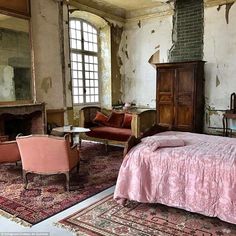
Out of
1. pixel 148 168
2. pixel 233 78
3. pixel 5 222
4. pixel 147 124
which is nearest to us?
pixel 5 222

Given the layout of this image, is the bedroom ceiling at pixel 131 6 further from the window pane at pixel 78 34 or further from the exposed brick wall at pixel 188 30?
the window pane at pixel 78 34

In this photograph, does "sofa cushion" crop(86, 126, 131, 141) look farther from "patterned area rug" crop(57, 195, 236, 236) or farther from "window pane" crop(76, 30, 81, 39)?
Result: "window pane" crop(76, 30, 81, 39)

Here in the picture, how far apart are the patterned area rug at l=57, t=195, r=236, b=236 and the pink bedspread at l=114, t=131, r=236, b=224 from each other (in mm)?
120

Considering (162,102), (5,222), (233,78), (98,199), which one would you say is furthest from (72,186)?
(233,78)

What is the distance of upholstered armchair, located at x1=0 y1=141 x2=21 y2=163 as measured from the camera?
12.6ft

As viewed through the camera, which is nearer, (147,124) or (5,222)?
(5,222)

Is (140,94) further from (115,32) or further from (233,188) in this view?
(233,188)

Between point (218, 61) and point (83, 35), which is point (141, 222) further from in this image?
point (83, 35)

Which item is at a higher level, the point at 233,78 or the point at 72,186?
the point at 233,78

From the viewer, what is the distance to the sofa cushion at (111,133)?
5.23 meters

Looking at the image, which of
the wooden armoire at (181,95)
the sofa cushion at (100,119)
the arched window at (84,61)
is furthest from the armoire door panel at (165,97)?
the arched window at (84,61)

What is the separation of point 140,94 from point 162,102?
51.1 inches

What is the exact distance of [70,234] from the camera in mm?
2373

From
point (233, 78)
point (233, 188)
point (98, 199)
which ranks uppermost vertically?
point (233, 78)
